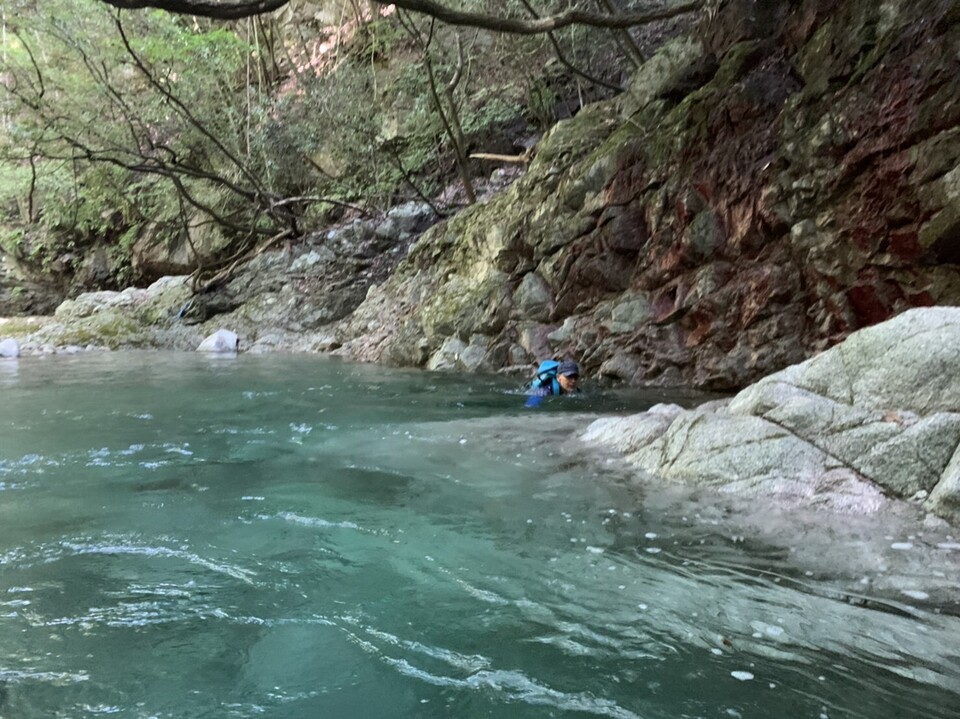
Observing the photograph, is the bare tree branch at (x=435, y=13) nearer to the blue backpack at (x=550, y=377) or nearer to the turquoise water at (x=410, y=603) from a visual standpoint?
the turquoise water at (x=410, y=603)

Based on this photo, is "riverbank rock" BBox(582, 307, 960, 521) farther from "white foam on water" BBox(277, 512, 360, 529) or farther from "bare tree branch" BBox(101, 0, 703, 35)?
"bare tree branch" BBox(101, 0, 703, 35)

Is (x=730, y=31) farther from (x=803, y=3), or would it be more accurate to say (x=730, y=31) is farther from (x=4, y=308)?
(x=4, y=308)

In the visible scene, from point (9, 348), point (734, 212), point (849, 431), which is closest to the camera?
point (849, 431)

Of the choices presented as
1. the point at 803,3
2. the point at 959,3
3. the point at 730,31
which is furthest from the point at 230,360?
the point at 959,3

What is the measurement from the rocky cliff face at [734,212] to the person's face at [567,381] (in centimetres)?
130

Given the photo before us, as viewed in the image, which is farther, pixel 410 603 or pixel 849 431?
pixel 849 431

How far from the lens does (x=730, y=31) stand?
9914mm

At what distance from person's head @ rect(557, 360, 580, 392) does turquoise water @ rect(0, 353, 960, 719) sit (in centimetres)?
304

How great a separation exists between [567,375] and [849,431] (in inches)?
177

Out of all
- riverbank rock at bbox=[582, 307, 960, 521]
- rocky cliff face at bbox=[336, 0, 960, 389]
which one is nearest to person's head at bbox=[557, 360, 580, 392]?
rocky cliff face at bbox=[336, 0, 960, 389]

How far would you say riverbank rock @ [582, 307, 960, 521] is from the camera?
4.02 m

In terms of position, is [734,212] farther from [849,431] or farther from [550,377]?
[849,431]

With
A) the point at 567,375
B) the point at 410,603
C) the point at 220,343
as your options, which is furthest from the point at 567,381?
the point at 220,343

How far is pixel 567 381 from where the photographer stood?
8.78 m
